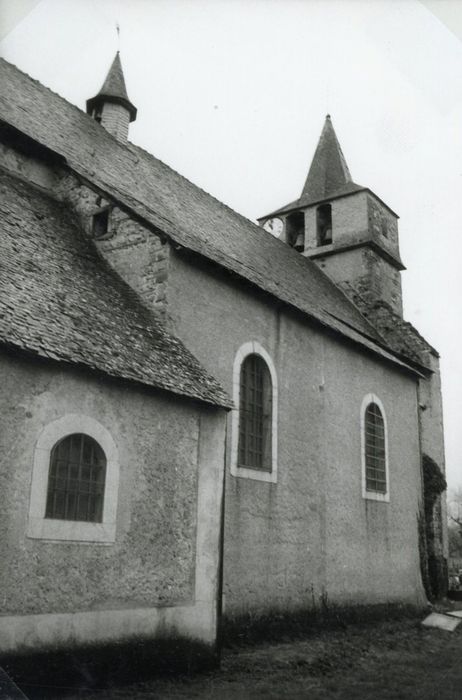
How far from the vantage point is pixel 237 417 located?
11.4 m

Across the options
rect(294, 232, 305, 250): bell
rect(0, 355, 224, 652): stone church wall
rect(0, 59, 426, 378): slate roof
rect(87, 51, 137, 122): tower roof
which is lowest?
rect(0, 355, 224, 652): stone church wall

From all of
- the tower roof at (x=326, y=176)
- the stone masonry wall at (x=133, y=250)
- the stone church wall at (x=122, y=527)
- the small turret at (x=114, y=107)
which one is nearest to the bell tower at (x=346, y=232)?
the tower roof at (x=326, y=176)

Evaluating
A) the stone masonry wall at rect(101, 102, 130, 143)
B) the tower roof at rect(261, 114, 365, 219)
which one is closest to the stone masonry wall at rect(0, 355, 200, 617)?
the stone masonry wall at rect(101, 102, 130, 143)

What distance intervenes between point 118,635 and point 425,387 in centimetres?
1428

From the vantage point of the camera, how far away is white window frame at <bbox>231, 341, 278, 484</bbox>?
11.0 meters

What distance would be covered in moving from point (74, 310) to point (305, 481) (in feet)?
19.6

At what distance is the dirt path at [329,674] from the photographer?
731cm

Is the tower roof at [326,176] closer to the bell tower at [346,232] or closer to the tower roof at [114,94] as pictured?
the bell tower at [346,232]

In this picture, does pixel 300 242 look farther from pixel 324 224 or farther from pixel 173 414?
pixel 173 414

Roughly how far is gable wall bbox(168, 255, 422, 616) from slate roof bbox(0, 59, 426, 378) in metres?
0.52

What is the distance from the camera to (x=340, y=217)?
22484 mm

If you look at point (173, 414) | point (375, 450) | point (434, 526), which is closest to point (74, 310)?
point (173, 414)

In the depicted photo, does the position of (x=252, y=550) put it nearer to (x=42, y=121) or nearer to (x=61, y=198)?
(x=61, y=198)

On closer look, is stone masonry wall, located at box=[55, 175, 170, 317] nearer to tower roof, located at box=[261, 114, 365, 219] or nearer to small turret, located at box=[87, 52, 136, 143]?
small turret, located at box=[87, 52, 136, 143]
